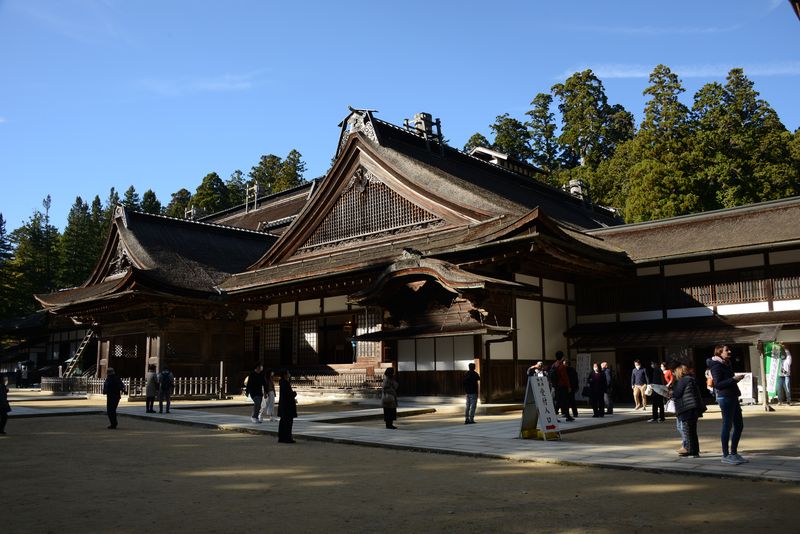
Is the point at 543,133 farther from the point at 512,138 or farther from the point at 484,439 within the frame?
the point at 484,439

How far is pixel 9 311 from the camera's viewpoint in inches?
2203

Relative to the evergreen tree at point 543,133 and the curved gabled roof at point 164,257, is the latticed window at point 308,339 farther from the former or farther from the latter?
the evergreen tree at point 543,133

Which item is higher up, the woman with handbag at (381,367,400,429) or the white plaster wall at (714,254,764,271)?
the white plaster wall at (714,254,764,271)

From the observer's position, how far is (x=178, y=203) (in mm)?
86750

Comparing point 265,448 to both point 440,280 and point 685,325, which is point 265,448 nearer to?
point 440,280

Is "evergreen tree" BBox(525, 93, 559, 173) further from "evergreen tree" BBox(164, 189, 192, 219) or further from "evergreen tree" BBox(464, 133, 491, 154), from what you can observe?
"evergreen tree" BBox(164, 189, 192, 219)

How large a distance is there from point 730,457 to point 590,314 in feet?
53.2

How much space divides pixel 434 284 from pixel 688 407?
37.8 feet

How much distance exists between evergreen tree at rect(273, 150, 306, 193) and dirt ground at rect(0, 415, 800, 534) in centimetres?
6086

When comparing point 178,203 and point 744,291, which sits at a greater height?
point 178,203

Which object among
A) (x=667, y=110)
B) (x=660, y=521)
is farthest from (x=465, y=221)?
(x=667, y=110)

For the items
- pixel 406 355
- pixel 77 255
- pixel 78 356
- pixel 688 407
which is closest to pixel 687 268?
pixel 406 355

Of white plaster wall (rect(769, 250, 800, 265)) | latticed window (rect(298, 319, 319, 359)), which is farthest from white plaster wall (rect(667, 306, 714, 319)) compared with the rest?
latticed window (rect(298, 319, 319, 359))

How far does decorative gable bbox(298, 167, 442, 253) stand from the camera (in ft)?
83.5
